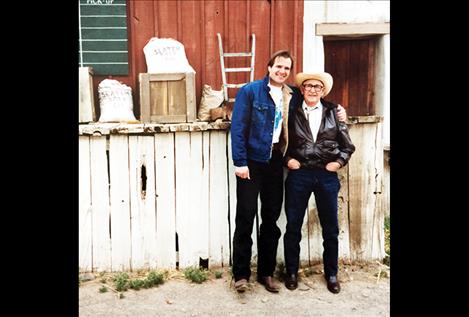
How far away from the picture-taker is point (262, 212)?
414 centimetres

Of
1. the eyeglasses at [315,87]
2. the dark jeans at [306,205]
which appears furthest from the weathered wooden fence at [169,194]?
the eyeglasses at [315,87]

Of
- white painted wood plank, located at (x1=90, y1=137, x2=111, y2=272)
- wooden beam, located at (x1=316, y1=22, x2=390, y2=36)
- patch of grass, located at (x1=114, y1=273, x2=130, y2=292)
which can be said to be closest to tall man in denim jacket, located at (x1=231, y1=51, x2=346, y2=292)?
patch of grass, located at (x1=114, y1=273, x2=130, y2=292)

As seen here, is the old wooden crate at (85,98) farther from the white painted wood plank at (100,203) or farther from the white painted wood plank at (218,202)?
the white painted wood plank at (218,202)

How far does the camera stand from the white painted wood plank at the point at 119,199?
4.41 meters

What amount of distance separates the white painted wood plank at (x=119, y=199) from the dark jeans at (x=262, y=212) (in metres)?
1.16

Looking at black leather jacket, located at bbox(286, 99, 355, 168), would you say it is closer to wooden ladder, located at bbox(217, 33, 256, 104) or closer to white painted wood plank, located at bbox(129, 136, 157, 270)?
white painted wood plank, located at bbox(129, 136, 157, 270)

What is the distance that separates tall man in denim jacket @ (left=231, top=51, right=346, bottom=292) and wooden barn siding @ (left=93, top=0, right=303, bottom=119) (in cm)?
253

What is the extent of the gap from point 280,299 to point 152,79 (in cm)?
256

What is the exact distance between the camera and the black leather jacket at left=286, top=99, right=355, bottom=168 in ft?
13.1

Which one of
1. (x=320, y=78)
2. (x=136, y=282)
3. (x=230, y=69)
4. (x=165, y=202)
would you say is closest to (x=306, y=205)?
(x=320, y=78)

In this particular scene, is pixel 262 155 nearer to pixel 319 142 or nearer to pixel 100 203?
pixel 319 142

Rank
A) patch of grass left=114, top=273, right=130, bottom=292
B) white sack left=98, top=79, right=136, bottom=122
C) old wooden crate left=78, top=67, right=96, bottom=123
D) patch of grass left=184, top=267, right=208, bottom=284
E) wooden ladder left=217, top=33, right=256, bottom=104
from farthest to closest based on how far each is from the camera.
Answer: wooden ladder left=217, top=33, right=256, bottom=104, white sack left=98, top=79, right=136, bottom=122, old wooden crate left=78, top=67, right=96, bottom=123, patch of grass left=184, top=267, right=208, bottom=284, patch of grass left=114, top=273, right=130, bottom=292

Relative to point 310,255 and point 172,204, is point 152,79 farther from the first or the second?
point 310,255
